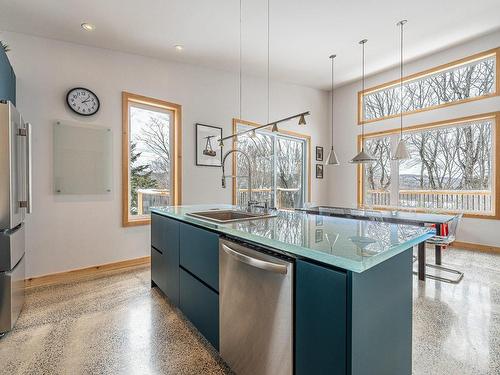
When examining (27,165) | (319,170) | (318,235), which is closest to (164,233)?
(27,165)

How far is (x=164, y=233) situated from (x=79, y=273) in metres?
1.66

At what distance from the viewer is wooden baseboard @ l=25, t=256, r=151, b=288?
288cm

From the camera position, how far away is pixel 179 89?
387 centimetres

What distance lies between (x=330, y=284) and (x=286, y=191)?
4435mm

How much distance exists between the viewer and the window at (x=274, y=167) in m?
4.58

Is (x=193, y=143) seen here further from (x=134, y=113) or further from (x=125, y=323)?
(x=125, y=323)

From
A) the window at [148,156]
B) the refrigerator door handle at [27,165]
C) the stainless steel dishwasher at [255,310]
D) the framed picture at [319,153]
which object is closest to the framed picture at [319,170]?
the framed picture at [319,153]


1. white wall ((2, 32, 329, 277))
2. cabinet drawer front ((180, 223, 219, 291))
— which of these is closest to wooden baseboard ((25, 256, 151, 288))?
white wall ((2, 32, 329, 277))

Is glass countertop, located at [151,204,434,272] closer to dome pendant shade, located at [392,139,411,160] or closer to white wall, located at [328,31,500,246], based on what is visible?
dome pendant shade, located at [392,139,411,160]

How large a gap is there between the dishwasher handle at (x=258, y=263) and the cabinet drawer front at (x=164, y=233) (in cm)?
90

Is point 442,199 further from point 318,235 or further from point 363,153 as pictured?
point 318,235

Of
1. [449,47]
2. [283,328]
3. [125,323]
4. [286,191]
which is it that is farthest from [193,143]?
[449,47]

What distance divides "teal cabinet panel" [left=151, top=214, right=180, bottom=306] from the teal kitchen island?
1.63 feet

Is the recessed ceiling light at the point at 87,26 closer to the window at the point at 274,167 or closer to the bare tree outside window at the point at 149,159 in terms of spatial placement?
the bare tree outside window at the point at 149,159
